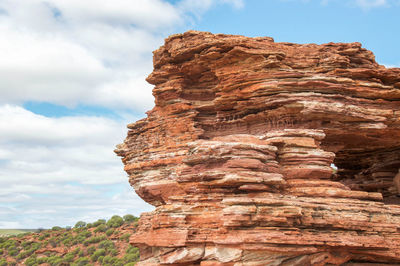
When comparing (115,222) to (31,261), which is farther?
(115,222)

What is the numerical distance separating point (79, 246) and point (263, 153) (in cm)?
4731

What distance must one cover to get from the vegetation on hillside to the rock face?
89.7 feet

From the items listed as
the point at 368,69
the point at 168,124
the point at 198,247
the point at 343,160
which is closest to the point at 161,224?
the point at 198,247

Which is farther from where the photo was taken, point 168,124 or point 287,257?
point 168,124

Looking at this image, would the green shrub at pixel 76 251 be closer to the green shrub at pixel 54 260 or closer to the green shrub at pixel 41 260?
the green shrub at pixel 54 260

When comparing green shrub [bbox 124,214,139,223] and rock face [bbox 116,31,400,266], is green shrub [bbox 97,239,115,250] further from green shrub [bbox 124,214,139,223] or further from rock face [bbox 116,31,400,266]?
rock face [bbox 116,31,400,266]

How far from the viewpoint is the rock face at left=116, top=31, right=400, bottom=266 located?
17016 mm

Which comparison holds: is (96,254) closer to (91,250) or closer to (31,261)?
(91,250)

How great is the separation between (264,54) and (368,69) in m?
6.69

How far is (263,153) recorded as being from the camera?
19.5 m

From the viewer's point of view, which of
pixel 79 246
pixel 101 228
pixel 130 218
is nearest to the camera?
pixel 79 246

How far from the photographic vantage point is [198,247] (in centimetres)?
1727

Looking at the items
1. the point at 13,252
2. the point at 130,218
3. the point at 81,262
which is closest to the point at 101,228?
the point at 130,218

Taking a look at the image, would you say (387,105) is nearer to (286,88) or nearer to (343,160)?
(286,88)
